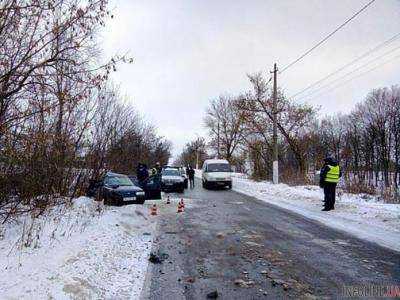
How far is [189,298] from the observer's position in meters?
6.12

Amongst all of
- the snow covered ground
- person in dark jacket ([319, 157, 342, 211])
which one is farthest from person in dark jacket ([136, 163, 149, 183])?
person in dark jacket ([319, 157, 342, 211])

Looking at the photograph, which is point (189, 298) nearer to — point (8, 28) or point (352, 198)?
point (8, 28)

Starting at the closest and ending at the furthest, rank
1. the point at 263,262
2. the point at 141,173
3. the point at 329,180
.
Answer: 1. the point at 263,262
2. the point at 329,180
3. the point at 141,173

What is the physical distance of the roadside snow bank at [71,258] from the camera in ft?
19.3

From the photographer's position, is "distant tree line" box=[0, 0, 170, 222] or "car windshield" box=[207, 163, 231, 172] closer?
"distant tree line" box=[0, 0, 170, 222]

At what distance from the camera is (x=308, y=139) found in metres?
41.8

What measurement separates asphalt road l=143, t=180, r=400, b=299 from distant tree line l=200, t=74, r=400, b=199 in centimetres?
890

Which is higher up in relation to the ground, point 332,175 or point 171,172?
point 171,172

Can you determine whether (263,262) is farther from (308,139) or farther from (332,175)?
(308,139)

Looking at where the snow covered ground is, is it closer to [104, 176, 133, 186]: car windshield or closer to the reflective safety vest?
the reflective safety vest

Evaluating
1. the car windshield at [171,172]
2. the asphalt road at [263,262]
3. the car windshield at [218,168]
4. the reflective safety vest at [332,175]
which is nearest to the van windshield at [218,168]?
the car windshield at [218,168]

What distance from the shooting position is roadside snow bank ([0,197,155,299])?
19.3 ft

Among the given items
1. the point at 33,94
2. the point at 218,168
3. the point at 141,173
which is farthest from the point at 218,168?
the point at 33,94

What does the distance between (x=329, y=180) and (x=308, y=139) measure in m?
26.2
